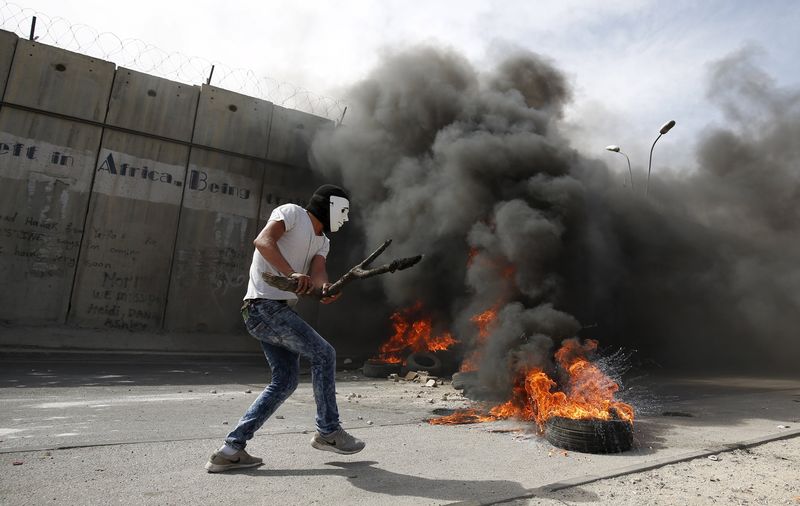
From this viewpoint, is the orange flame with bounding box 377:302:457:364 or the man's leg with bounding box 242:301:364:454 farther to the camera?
the orange flame with bounding box 377:302:457:364

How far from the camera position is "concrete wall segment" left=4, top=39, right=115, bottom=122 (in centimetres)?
928

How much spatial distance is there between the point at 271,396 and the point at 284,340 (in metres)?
0.36

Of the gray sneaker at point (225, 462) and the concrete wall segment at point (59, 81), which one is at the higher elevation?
the concrete wall segment at point (59, 81)

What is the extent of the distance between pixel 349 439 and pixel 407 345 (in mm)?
7623

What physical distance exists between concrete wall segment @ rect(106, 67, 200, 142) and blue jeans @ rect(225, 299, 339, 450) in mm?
9197

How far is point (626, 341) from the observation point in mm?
12016

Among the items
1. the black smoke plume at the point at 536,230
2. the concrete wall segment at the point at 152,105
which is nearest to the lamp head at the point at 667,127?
the black smoke plume at the point at 536,230

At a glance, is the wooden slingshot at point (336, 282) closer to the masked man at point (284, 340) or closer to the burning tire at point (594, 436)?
the masked man at point (284, 340)

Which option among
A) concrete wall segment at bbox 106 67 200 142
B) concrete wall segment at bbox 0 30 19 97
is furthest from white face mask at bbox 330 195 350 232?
concrete wall segment at bbox 0 30 19 97

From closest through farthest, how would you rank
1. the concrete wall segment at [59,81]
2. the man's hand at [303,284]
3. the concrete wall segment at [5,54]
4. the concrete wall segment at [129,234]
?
the man's hand at [303,284], the concrete wall segment at [5,54], the concrete wall segment at [59,81], the concrete wall segment at [129,234]

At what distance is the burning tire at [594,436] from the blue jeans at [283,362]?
193cm

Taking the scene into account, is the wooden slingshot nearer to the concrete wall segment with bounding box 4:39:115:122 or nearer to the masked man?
the masked man

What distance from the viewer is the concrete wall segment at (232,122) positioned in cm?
1099

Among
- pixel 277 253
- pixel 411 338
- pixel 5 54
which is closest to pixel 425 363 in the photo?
pixel 411 338
